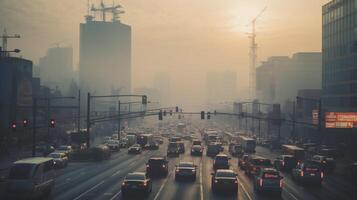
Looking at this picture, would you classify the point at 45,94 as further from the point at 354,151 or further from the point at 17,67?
the point at 354,151

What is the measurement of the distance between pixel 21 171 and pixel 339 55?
9800 centimetres

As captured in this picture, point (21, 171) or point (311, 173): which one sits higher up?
point (21, 171)

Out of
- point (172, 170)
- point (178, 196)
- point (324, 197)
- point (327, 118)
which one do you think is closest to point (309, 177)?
point (324, 197)

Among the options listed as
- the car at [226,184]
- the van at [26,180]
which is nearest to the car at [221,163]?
the car at [226,184]

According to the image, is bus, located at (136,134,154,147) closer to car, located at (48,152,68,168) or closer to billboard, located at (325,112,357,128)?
billboard, located at (325,112,357,128)

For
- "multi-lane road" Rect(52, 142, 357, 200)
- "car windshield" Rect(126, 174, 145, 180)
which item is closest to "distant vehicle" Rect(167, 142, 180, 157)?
"multi-lane road" Rect(52, 142, 357, 200)

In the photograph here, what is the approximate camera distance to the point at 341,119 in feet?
264

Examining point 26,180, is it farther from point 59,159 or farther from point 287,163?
point 287,163

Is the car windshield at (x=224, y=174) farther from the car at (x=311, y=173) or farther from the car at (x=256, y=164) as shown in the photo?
the car at (x=256, y=164)

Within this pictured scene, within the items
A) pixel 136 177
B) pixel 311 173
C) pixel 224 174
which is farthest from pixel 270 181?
pixel 136 177

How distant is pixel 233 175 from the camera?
3662cm

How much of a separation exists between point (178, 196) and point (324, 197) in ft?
34.7

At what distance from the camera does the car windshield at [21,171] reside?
29.7m

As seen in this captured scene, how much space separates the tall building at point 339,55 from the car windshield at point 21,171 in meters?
86.2
